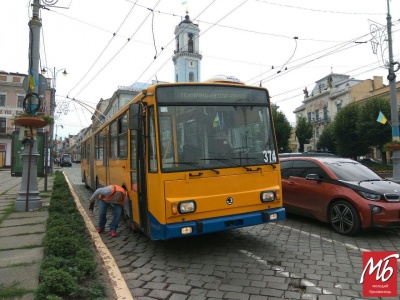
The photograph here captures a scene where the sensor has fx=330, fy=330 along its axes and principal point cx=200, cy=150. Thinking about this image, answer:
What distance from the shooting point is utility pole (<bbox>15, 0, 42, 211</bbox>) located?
30.3 ft

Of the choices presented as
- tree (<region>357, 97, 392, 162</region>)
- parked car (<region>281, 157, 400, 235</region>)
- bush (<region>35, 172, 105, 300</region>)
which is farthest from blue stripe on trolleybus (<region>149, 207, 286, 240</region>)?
tree (<region>357, 97, 392, 162</region>)

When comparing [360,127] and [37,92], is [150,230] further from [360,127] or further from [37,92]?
[360,127]

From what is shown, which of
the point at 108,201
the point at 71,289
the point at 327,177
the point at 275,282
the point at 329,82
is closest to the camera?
the point at 71,289

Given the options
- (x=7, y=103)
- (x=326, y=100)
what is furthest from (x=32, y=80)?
(x=326, y=100)

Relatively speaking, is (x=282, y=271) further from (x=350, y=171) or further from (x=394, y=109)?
(x=394, y=109)

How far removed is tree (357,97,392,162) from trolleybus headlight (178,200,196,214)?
31.8 m

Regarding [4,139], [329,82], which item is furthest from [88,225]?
[329,82]

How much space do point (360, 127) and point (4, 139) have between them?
47.8m

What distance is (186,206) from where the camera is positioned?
16.0 ft

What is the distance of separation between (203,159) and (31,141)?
645 centimetres

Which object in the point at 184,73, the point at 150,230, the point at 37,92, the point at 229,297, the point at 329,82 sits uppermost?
the point at 184,73

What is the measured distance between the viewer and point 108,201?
21.8 feet

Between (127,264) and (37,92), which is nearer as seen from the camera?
(127,264)

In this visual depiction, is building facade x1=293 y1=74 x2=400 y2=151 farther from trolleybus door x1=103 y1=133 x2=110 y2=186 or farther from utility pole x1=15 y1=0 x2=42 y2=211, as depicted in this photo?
utility pole x1=15 y1=0 x2=42 y2=211
